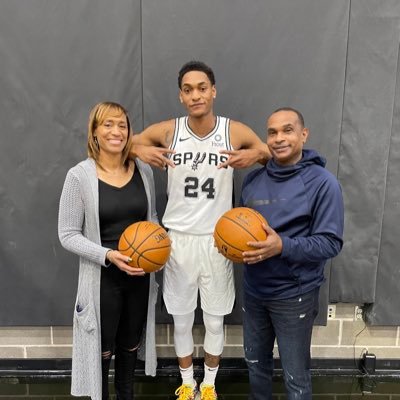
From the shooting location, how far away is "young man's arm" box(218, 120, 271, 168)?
1.73m

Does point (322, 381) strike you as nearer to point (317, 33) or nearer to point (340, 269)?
point (340, 269)

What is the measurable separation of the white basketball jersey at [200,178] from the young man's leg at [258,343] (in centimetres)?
39

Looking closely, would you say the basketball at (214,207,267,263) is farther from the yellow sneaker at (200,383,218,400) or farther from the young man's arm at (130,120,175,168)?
the yellow sneaker at (200,383,218,400)

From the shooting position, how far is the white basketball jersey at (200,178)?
1.83 metres

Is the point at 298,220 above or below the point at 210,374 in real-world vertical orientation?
above

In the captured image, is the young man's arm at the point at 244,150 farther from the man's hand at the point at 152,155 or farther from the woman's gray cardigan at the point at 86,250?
the woman's gray cardigan at the point at 86,250

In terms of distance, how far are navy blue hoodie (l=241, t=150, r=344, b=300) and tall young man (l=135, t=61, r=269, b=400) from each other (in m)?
0.23

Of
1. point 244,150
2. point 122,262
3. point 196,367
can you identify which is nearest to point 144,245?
point 122,262

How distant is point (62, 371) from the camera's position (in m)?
2.45

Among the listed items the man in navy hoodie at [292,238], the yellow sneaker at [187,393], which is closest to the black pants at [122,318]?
the yellow sneaker at [187,393]

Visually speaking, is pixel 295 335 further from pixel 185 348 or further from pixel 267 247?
pixel 185 348

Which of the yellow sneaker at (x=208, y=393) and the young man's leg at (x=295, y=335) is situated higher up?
the young man's leg at (x=295, y=335)

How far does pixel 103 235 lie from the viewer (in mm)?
1696

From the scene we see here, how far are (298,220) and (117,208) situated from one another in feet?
2.36
